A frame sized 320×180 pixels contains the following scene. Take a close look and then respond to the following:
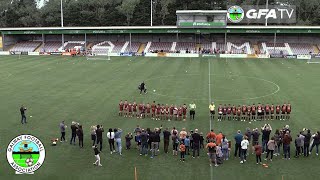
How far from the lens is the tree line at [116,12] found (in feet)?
302

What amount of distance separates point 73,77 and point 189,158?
26724 mm

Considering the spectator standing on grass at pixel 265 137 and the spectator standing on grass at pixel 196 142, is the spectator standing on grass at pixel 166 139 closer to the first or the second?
the spectator standing on grass at pixel 196 142

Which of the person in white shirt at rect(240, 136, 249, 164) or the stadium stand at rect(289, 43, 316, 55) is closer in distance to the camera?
the person in white shirt at rect(240, 136, 249, 164)

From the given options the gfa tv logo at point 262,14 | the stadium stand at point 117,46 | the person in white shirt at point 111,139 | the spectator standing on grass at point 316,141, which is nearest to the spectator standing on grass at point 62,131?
the person in white shirt at point 111,139

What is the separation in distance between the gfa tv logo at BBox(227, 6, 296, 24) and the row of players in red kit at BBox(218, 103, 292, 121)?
47.4 m

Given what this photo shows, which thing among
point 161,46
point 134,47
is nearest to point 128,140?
point 134,47

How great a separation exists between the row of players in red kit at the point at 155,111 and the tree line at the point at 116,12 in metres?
68.8

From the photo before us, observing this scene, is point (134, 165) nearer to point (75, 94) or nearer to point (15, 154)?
point (15, 154)

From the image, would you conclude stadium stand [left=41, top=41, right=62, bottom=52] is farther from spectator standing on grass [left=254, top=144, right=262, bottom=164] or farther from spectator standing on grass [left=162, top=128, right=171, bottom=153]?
spectator standing on grass [left=254, top=144, right=262, bottom=164]

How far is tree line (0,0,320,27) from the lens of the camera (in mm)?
92188

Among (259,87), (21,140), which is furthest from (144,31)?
(21,140)

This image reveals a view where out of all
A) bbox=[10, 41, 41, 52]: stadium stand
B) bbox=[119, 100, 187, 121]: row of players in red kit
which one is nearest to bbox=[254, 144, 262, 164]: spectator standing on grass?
bbox=[119, 100, 187, 121]: row of players in red kit

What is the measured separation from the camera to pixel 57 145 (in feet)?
66.6

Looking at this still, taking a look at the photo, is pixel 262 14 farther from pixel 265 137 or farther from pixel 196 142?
pixel 196 142
